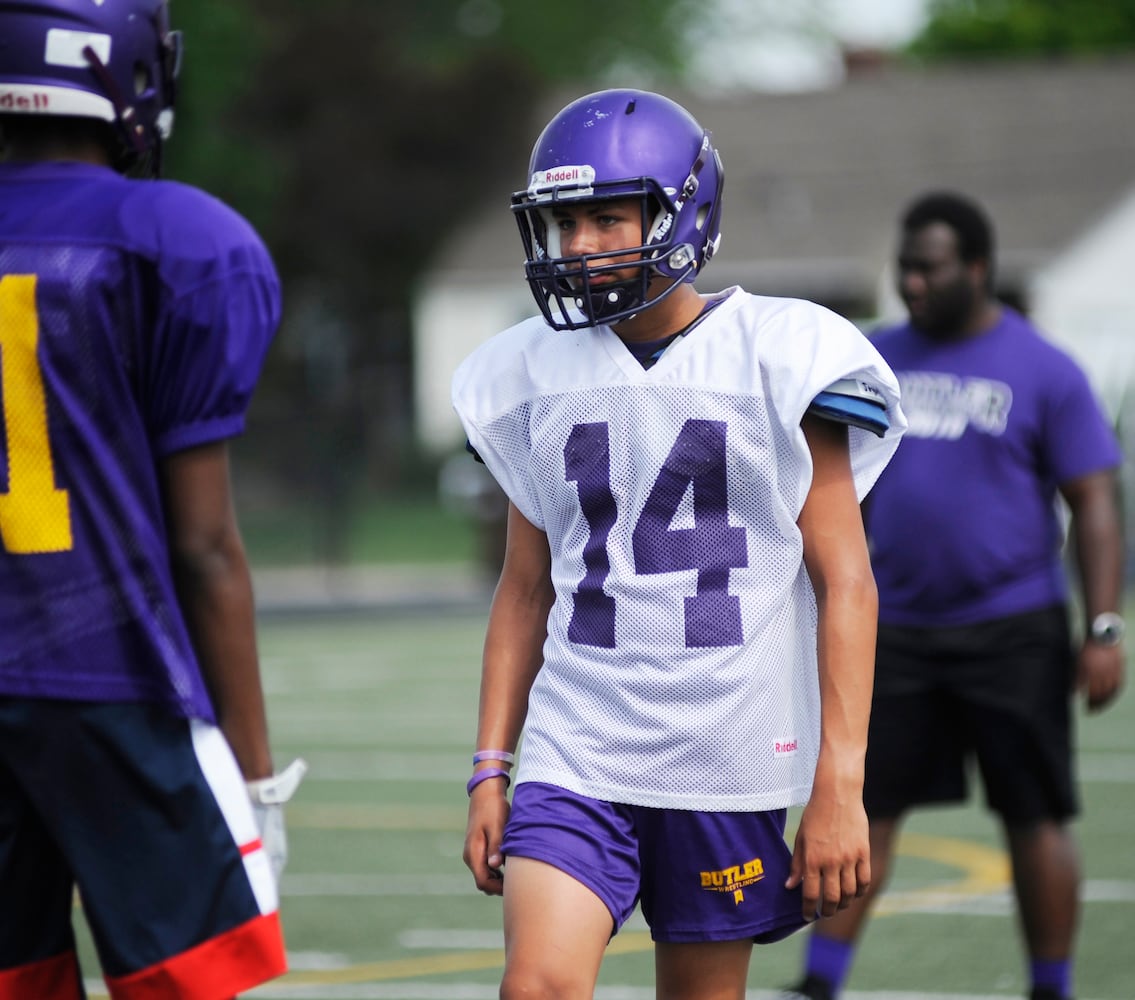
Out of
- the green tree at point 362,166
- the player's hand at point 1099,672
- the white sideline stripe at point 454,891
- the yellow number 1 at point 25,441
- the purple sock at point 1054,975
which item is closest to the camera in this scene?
the yellow number 1 at point 25,441

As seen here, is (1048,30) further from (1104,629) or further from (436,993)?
(436,993)

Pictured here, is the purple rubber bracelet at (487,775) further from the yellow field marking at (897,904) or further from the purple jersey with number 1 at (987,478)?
the yellow field marking at (897,904)

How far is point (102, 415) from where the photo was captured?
2988 millimetres

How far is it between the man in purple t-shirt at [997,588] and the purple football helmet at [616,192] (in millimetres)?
2130

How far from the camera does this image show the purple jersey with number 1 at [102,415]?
2971 millimetres

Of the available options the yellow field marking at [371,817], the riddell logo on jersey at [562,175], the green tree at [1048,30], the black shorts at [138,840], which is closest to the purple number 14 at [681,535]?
the riddell logo on jersey at [562,175]

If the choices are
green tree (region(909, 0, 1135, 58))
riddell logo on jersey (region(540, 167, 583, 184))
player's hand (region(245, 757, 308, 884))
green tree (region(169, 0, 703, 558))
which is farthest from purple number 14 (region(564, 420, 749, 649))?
green tree (region(909, 0, 1135, 58))

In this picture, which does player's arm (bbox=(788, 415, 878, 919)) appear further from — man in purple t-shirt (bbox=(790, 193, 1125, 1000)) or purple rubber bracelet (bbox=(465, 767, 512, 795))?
man in purple t-shirt (bbox=(790, 193, 1125, 1000))

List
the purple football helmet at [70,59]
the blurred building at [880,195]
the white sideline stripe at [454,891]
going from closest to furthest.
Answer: the purple football helmet at [70,59], the white sideline stripe at [454,891], the blurred building at [880,195]

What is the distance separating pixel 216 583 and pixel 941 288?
286 cm

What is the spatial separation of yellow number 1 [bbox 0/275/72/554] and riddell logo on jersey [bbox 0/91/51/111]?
308 mm

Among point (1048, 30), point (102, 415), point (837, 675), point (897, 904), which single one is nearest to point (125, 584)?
point (102, 415)

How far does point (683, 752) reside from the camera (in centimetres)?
321

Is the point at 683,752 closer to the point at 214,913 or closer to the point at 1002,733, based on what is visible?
the point at 214,913
